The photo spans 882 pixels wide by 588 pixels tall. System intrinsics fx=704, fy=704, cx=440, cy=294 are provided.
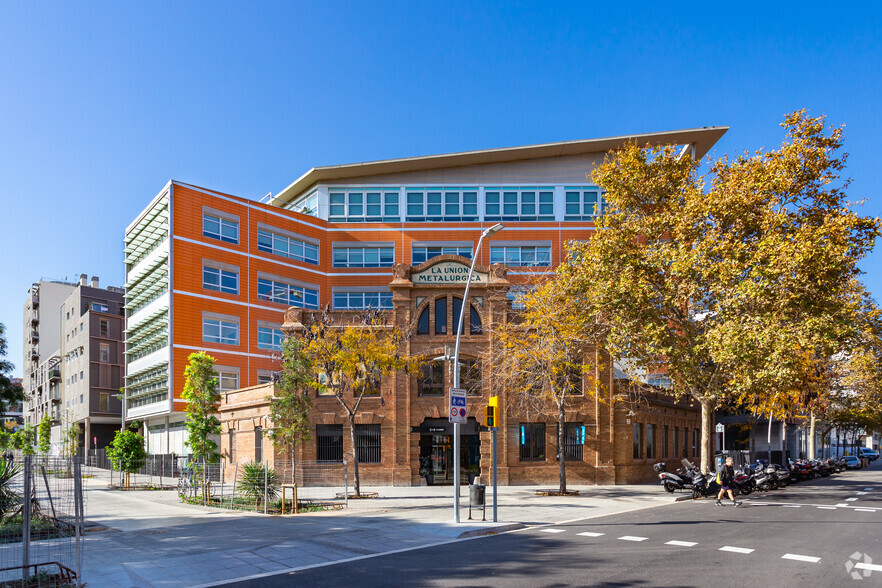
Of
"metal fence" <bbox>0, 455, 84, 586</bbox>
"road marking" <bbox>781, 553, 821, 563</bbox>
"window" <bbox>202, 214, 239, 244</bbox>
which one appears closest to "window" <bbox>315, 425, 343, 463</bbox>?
"metal fence" <bbox>0, 455, 84, 586</bbox>

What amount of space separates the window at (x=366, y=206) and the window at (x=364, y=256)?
275 centimetres

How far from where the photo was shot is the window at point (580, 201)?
60.7 meters

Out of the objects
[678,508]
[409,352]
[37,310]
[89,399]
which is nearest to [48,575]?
[678,508]

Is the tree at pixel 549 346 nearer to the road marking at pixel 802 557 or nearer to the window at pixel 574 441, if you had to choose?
the window at pixel 574 441

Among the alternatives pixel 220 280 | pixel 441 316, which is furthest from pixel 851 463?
pixel 220 280

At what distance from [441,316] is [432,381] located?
3301mm

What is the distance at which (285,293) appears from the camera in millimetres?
57125

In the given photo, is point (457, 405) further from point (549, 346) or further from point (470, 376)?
point (470, 376)

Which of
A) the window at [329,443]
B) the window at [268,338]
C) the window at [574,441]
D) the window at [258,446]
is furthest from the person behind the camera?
the window at [268,338]

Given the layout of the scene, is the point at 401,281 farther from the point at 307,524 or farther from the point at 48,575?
the point at 48,575

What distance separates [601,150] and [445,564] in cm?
5452

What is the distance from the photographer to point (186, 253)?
5088cm

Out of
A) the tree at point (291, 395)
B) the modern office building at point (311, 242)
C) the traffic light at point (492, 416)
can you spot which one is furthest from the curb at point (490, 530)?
the modern office building at point (311, 242)

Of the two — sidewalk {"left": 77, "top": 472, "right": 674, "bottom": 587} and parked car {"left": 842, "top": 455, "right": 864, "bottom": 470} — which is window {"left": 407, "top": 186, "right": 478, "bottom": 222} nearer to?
sidewalk {"left": 77, "top": 472, "right": 674, "bottom": 587}
